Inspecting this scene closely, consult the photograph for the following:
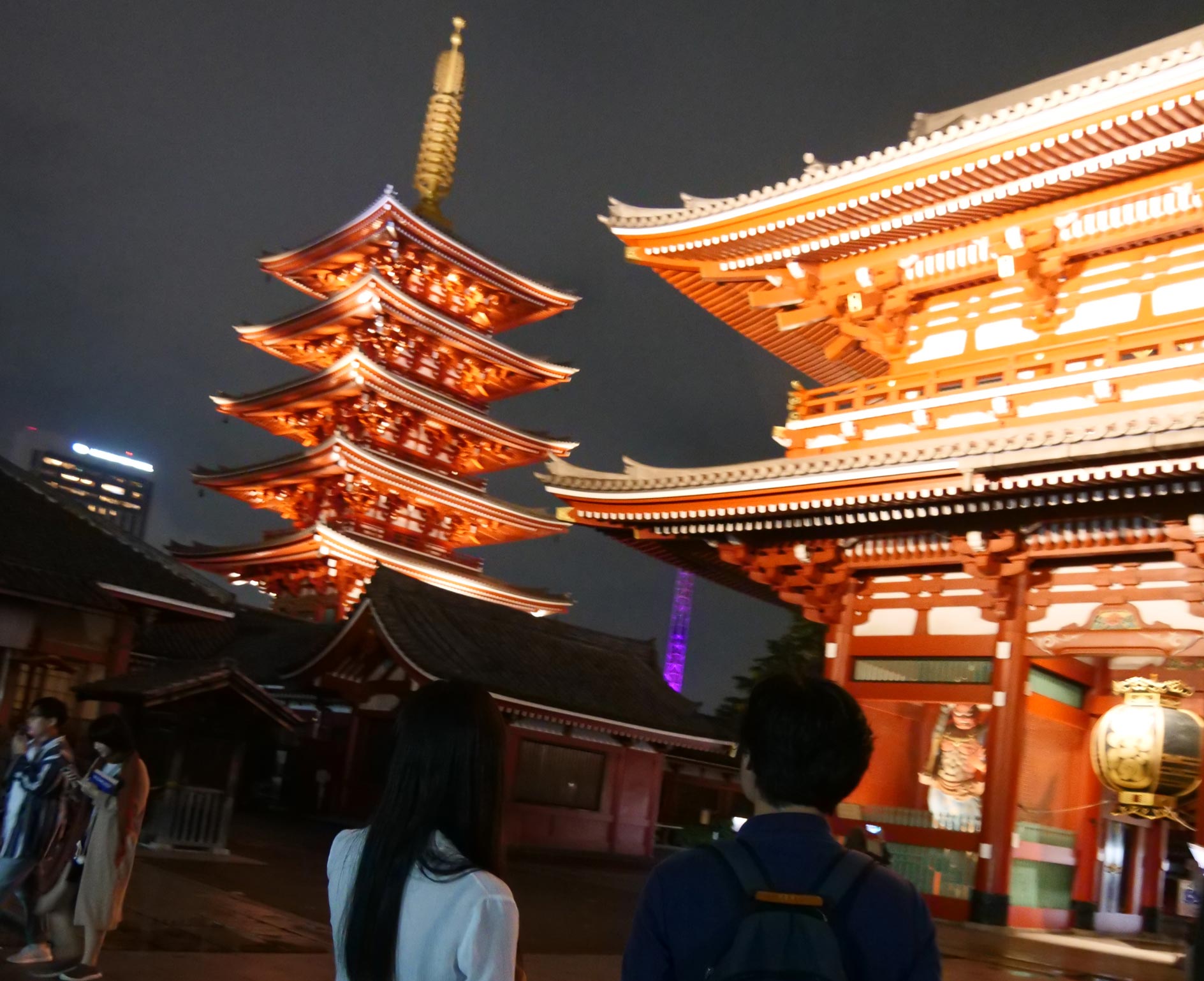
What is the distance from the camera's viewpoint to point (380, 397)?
1177 inches

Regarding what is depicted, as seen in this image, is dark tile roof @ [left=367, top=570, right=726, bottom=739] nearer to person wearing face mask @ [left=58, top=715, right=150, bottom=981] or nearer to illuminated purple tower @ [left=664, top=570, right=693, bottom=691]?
person wearing face mask @ [left=58, top=715, right=150, bottom=981]

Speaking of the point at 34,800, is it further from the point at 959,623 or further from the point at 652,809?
the point at 652,809

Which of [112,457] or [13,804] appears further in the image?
[112,457]

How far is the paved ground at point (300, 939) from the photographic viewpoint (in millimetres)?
7781

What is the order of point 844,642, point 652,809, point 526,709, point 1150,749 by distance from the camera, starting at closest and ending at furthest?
1. point 1150,749
2. point 844,642
3. point 526,709
4. point 652,809

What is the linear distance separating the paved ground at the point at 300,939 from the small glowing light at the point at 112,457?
141 m

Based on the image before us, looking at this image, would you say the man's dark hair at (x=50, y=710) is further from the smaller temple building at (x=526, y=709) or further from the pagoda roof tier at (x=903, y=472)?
the smaller temple building at (x=526, y=709)

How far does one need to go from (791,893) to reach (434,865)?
2.44ft

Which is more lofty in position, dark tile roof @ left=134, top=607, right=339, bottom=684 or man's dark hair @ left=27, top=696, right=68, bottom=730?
dark tile roof @ left=134, top=607, right=339, bottom=684

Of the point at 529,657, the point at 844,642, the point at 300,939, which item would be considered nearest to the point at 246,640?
the point at 529,657

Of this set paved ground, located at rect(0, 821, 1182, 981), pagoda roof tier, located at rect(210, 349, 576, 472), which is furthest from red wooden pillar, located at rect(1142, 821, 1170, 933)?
pagoda roof tier, located at rect(210, 349, 576, 472)

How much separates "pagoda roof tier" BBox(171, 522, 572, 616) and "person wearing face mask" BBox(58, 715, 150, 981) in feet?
65.7

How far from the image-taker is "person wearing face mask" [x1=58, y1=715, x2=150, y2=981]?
648 cm

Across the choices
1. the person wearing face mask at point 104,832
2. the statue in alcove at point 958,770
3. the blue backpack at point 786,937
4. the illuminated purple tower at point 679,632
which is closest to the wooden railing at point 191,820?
the person wearing face mask at point 104,832
